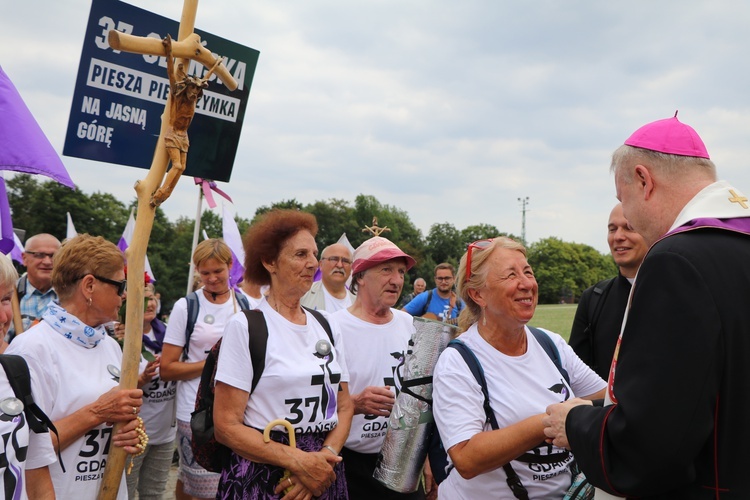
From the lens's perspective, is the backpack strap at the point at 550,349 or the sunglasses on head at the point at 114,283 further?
the sunglasses on head at the point at 114,283

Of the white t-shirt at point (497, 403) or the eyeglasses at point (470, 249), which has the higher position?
the eyeglasses at point (470, 249)

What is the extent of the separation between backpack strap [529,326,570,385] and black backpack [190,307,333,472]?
1459 millimetres

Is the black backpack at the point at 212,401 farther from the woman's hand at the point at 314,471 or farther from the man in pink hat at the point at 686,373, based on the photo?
the man in pink hat at the point at 686,373

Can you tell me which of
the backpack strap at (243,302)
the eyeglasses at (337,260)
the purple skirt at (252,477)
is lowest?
the purple skirt at (252,477)

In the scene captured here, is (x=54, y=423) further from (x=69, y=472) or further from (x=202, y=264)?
(x=202, y=264)

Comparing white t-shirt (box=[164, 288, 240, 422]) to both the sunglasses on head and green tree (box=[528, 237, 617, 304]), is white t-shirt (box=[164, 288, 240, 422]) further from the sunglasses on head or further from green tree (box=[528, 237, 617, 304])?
green tree (box=[528, 237, 617, 304])

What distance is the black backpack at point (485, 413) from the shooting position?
2.75m

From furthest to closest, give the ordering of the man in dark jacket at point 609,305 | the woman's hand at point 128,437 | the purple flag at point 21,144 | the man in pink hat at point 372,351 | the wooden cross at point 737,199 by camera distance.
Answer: the man in dark jacket at point 609,305, the man in pink hat at point 372,351, the purple flag at point 21,144, the woman's hand at point 128,437, the wooden cross at point 737,199

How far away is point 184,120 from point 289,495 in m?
1.98

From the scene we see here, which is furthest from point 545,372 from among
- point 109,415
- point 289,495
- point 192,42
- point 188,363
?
point 188,363

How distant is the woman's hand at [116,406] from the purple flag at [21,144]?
1.27m

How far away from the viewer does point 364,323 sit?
14.0ft

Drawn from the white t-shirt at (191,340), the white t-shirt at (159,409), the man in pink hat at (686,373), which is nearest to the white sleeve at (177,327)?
the white t-shirt at (191,340)

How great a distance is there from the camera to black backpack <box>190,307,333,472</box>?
10.7 feet
